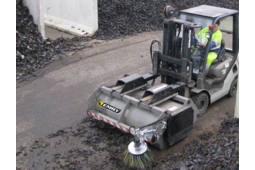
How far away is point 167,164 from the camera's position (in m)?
5.40

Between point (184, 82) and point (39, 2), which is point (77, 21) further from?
point (184, 82)

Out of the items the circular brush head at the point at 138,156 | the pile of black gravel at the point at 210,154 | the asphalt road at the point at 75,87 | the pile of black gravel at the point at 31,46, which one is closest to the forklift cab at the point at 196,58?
the asphalt road at the point at 75,87

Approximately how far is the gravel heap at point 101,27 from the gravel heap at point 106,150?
12.5 ft

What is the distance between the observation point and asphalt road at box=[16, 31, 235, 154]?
6977 millimetres

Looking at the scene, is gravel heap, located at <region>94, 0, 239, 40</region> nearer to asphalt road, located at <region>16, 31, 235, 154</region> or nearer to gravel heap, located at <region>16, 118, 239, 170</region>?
asphalt road, located at <region>16, 31, 235, 154</region>

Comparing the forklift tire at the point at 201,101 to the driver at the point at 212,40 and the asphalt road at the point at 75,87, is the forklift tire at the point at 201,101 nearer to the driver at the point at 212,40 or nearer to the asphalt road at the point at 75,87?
the asphalt road at the point at 75,87

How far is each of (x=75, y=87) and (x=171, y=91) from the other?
3.46 meters

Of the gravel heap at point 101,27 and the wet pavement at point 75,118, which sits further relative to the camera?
the gravel heap at point 101,27

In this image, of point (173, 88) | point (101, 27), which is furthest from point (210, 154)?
point (101, 27)

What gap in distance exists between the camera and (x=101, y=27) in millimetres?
13250

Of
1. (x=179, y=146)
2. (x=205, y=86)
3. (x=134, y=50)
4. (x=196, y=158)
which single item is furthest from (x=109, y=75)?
(x=196, y=158)

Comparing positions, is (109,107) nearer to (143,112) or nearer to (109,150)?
(143,112)

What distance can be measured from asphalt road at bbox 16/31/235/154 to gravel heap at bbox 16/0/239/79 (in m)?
0.57

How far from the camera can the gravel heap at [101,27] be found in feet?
34.1
